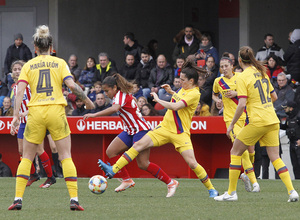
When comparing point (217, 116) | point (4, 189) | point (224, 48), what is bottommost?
point (4, 189)

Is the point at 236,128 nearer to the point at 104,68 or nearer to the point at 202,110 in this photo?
the point at 202,110

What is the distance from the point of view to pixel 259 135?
925cm

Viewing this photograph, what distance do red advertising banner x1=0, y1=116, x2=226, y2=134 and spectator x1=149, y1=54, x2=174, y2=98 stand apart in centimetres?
220

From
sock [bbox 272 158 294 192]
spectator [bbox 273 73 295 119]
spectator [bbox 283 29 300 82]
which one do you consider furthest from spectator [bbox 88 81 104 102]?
sock [bbox 272 158 294 192]

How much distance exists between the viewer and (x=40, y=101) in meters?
8.28

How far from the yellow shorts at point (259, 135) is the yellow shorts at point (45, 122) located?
89.7 inches

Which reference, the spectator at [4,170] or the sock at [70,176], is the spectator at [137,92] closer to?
the spectator at [4,170]

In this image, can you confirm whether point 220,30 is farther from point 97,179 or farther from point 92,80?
point 97,179

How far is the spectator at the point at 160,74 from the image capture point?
58.1 ft

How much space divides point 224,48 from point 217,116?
7.40 metres

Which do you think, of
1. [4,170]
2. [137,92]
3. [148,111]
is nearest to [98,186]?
[148,111]

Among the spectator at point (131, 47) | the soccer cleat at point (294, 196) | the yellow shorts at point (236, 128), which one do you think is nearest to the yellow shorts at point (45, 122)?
the soccer cleat at point (294, 196)

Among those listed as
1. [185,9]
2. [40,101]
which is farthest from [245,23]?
[40,101]

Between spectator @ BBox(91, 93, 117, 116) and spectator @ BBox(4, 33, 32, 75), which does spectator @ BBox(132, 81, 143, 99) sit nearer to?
spectator @ BBox(91, 93, 117, 116)
